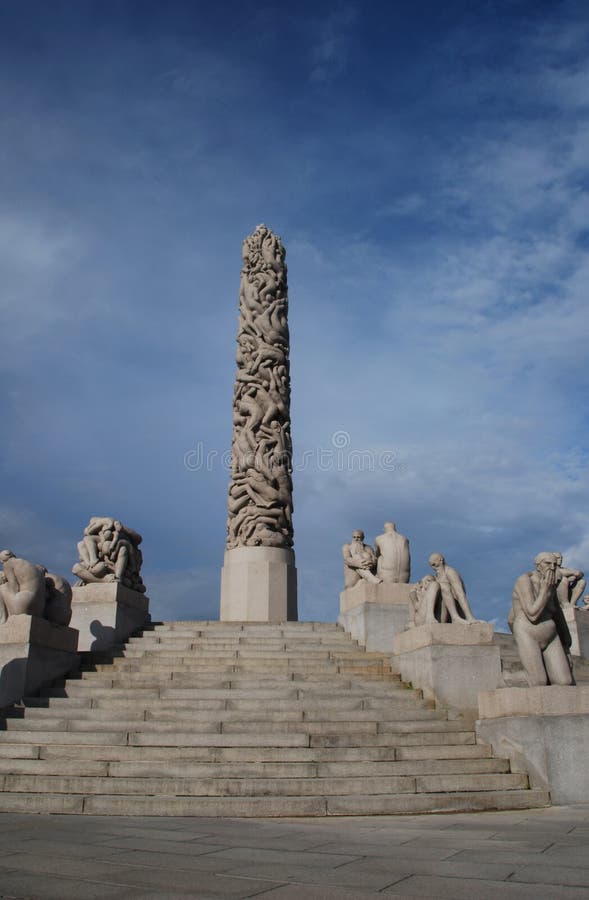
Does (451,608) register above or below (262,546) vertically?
below

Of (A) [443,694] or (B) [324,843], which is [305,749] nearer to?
(A) [443,694]

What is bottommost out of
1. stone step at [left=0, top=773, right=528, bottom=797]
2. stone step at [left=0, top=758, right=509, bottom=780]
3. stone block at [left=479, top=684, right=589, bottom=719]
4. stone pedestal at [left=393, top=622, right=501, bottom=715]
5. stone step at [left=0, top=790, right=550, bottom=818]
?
stone step at [left=0, top=790, right=550, bottom=818]

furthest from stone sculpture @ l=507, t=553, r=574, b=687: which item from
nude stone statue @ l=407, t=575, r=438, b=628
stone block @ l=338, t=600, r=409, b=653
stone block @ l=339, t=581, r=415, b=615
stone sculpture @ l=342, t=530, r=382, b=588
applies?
stone sculpture @ l=342, t=530, r=382, b=588

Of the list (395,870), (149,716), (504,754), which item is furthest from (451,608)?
(395,870)

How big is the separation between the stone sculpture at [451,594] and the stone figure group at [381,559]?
389 centimetres

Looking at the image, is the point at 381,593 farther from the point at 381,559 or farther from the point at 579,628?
the point at 579,628

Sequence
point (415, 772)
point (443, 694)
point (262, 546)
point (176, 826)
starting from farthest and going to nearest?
1. point (262, 546)
2. point (443, 694)
3. point (415, 772)
4. point (176, 826)

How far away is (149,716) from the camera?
10.7 metres

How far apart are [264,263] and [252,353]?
3.34 m

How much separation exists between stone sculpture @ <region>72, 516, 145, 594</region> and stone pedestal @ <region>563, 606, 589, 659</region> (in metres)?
9.74

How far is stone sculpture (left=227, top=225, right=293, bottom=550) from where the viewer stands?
70.0 feet

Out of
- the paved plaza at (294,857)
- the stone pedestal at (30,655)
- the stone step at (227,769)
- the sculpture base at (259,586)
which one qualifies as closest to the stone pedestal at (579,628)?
the sculpture base at (259,586)

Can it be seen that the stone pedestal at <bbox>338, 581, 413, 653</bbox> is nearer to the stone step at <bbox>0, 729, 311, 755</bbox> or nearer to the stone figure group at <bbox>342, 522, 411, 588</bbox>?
the stone figure group at <bbox>342, 522, 411, 588</bbox>

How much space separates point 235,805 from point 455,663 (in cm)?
516
